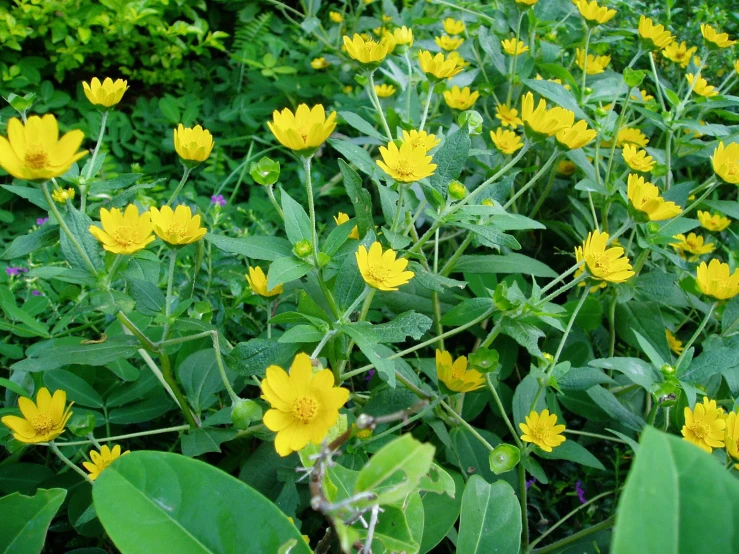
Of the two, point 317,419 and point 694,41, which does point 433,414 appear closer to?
point 317,419

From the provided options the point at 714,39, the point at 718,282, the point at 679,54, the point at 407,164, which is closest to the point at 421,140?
the point at 407,164

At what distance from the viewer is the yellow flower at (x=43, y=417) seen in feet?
2.45

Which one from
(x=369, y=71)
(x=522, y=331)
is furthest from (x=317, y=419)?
→ (x=369, y=71)

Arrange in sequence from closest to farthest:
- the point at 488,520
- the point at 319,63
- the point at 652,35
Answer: the point at 488,520
the point at 652,35
the point at 319,63

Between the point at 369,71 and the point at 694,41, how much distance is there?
3.78ft

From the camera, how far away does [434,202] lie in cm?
86

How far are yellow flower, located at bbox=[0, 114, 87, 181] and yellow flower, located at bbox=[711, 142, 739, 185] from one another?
3.20 feet

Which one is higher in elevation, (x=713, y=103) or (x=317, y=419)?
(x=713, y=103)

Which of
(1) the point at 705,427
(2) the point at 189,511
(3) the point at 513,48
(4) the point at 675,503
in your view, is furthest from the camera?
(3) the point at 513,48

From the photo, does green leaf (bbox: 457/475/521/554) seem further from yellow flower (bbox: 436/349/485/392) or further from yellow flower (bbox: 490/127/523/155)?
yellow flower (bbox: 490/127/523/155)

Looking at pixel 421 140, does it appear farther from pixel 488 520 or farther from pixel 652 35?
pixel 652 35

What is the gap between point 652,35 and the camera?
1.17m

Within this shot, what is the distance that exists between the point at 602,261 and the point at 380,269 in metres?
0.36

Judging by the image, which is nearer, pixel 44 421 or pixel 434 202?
pixel 44 421
